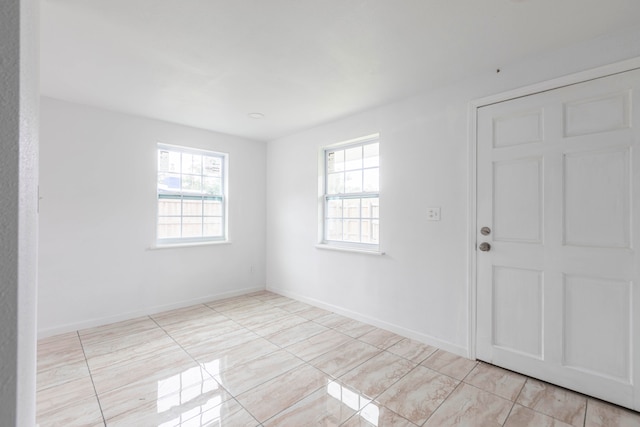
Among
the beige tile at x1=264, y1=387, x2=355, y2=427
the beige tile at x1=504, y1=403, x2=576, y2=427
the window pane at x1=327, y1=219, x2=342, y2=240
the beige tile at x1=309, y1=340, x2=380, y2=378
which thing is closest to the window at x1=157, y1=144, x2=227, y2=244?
the window pane at x1=327, y1=219, x2=342, y2=240

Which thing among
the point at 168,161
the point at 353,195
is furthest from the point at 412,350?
the point at 168,161

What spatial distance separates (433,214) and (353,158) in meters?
1.31

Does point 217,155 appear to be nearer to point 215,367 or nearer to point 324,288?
point 324,288

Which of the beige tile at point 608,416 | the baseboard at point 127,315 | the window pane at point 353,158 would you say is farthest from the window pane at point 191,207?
the beige tile at point 608,416

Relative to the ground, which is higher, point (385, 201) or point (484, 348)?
point (385, 201)

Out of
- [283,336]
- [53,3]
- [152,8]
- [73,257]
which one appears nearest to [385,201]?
[283,336]

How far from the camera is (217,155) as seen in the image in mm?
4191

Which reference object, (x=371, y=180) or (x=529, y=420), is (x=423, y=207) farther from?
(x=529, y=420)

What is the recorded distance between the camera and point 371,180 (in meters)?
3.38

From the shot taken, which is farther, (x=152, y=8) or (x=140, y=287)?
(x=140, y=287)

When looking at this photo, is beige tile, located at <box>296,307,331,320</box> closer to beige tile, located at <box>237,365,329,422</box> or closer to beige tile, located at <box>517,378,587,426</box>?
beige tile, located at <box>237,365,329,422</box>

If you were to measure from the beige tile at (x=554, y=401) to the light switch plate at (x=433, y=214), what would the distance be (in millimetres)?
1378

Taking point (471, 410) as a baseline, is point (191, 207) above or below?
above

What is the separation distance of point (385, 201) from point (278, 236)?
198 cm
